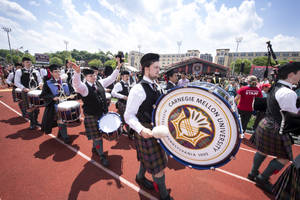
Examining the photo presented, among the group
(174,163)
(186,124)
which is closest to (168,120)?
(186,124)

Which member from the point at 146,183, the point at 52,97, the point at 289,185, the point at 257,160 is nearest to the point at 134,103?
the point at 146,183

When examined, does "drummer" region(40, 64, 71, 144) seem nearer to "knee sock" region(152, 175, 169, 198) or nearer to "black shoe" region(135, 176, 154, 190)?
"black shoe" region(135, 176, 154, 190)

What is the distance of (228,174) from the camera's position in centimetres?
305

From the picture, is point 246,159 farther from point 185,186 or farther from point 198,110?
point 198,110

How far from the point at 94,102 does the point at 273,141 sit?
3555mm

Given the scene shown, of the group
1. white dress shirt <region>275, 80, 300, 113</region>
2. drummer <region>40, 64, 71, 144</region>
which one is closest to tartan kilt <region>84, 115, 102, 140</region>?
drummer <region>40, 64, 71, 144</region>

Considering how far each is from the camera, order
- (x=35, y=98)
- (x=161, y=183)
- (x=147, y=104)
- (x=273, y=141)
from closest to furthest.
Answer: (x=147, y=104) → (x=161, y=183) → (x=273, y=141) → (x=35, y=98)

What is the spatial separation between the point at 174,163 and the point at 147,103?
2258mm

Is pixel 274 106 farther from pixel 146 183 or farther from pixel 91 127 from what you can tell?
pixel 91 127

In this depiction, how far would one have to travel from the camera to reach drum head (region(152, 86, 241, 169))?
1.36 meters

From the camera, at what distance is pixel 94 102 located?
3006 mm

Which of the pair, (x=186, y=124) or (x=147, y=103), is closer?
(x=186, y=124)

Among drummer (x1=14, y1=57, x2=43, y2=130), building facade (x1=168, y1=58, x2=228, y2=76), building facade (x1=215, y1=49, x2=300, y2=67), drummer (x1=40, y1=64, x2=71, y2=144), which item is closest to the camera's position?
drummer (x1=40, y1=64, x2=71, y2=144)

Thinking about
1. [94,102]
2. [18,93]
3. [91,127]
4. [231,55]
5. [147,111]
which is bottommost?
[91,127]
